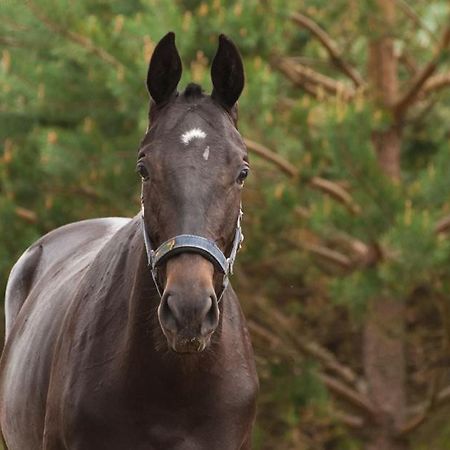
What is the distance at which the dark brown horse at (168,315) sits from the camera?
3.52 metres

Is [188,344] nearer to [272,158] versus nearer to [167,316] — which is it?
[167,316]

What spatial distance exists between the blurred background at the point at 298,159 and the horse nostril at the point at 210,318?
5097 mm

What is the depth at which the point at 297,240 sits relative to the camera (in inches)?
438

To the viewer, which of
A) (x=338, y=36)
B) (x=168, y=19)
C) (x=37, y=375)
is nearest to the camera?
(x=37, y=375)

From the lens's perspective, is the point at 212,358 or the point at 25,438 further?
the point at 25,438

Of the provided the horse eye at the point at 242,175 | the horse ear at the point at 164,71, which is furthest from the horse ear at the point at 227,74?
the horse eye at the point at 242,175

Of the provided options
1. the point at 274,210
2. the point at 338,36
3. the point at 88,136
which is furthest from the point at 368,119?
the point at 338,36

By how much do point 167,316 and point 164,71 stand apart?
975 mm

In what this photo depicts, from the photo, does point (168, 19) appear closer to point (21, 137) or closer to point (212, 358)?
point (21, 137)

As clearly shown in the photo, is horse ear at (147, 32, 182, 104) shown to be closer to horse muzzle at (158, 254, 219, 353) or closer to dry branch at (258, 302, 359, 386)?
horse muzzle at (158, 254, 219, 353)

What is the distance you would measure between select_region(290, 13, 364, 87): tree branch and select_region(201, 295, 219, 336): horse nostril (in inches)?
302

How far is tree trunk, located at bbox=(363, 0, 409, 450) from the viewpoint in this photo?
11414 millimetres

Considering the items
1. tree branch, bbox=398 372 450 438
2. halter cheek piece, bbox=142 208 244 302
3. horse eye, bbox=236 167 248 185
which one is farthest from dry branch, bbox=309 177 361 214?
halter cheek piece, bbox=142 208 244 302

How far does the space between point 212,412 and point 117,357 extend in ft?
1.21
